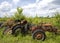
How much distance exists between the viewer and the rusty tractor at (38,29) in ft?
36.0

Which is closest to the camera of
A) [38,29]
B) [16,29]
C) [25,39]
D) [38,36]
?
[38,36]

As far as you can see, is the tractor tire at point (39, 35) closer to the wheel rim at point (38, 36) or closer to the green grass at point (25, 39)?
the wheel rim at point (38, 36)

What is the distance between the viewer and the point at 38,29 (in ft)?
36.5

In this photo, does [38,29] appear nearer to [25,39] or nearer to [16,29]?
[25,39]

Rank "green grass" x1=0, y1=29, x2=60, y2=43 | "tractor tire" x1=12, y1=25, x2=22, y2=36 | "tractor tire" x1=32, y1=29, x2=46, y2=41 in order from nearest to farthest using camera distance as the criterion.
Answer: "green grass" x1=0, y1=29, x2=60, y2=43 → "tractor tire" x1=32, y1=29, x2=46, y2=41 → "tractor tire" x1=12, y1=25, x2=22, y2=36

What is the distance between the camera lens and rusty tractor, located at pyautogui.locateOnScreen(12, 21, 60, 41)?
36.0 ft

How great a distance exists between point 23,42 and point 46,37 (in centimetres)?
171

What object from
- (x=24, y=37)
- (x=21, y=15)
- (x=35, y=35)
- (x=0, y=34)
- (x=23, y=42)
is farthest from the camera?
(x=21, y=15)

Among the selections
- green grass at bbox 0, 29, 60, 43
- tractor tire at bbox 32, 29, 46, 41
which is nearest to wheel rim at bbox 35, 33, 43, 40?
tractor tire at bbox 32, 29, 46, 41

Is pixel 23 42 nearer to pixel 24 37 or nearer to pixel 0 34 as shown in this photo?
pixel 24 37

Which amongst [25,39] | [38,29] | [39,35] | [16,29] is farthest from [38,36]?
[16,29]

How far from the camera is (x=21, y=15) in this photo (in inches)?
564

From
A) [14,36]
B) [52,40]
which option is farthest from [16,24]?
[52,40]

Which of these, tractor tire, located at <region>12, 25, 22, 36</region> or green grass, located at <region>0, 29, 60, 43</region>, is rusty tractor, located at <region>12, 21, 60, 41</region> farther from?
green grass, located at <region>0, 29, 60, 43</region>
